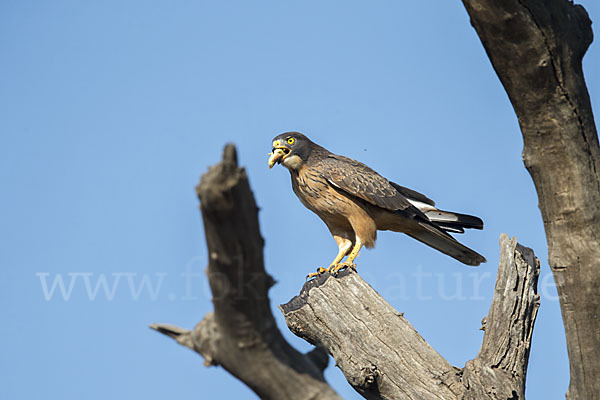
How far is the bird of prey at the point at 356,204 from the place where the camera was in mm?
6980

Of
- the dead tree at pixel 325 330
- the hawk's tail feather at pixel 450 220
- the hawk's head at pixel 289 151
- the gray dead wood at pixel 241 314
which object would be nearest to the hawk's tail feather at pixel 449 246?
the hawk's tail feather at pixel 450 220

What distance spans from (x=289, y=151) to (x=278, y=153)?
5.5 inches

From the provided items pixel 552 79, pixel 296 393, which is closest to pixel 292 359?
pixel 296 393

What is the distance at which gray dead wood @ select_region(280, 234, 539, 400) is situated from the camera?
14.6 feet

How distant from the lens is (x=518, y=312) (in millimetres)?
4598

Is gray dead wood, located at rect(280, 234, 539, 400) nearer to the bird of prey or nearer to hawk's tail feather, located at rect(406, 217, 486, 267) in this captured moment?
the bird of prey

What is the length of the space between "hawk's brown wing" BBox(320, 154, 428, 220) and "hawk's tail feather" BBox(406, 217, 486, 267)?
7.3 inches

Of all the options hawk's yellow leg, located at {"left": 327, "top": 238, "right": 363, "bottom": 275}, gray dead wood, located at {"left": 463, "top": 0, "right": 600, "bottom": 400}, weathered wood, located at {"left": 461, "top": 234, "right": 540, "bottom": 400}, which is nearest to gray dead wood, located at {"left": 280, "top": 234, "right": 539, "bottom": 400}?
weathered wood, located at {"left": 461, "top": 234, "right": 540, "bottom": 400}

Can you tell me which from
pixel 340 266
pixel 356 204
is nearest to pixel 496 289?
pixel 340 266

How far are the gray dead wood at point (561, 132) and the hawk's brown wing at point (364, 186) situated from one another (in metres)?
3.32

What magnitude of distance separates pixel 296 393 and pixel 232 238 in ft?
2.81

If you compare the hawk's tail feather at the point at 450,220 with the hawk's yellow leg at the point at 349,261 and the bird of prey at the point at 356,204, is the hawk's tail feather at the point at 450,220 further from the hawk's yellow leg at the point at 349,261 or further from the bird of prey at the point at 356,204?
the hawk's yellow leg at the point at 349,261

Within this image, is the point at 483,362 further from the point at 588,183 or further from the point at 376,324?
the point at 588,183

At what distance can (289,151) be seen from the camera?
723cm
